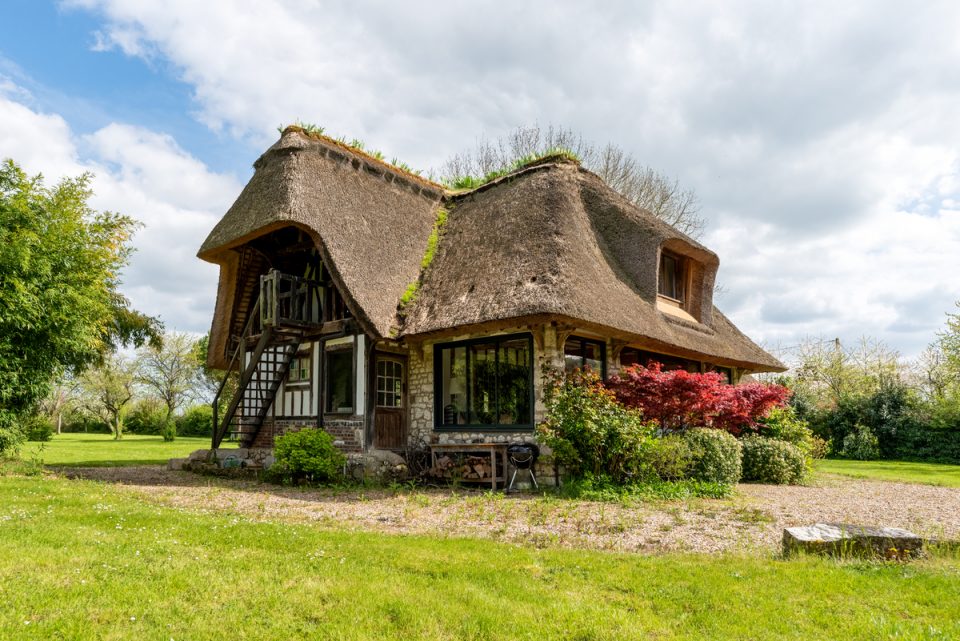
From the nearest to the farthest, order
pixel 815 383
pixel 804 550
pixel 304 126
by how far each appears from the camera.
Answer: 1. pixel 804 550
2. pixel 304 126
3. pixel 815 383

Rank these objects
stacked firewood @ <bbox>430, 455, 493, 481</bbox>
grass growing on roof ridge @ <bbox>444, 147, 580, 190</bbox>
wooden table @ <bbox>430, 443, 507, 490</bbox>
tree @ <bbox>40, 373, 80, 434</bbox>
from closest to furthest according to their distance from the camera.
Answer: wooden table @ <bbox>430, 443, 507, 490</bbox>, stacked firewood @ <bbox>430, 455, 493, 481</bbox>, grass growing on roof ridge @ <bbox>444, 147, 580, 190</bbox>, tree @ <bbox>40, 373, 80, 434</bbox>

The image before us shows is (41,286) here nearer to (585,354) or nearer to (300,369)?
(300,369)

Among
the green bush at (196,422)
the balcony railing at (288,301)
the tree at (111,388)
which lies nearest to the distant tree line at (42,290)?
the balcony railing at (288,301)

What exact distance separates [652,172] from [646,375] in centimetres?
1635

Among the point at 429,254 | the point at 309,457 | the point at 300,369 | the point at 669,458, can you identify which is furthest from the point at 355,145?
the point at 669,458

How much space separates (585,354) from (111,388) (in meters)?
37.2

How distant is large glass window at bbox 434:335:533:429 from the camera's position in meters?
11.9

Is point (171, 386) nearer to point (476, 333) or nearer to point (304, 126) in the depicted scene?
point (304, 126)

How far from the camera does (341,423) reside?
13258 mm

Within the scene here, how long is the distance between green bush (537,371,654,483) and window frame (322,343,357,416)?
426 centimetres

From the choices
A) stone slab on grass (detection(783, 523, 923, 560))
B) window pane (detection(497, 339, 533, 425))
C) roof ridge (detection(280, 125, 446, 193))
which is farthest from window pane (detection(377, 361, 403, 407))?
stone slab on grass (detection(783, 523, 923, 560))

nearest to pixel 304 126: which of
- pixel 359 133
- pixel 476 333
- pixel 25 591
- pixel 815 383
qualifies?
pixel 359 133

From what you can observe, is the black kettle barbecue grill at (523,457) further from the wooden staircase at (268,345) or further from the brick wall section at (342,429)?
the wooden staircase at (268,345)

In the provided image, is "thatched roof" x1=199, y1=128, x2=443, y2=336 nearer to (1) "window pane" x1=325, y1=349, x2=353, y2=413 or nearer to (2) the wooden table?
(1) "window pane" x1=325, y1=349, x2=353, y2=413
